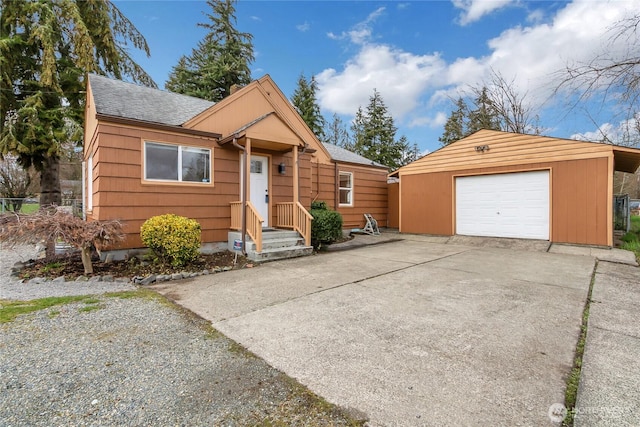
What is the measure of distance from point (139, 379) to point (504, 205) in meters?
10.2

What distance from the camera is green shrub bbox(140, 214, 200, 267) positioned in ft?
19.1

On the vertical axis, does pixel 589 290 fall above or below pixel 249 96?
below

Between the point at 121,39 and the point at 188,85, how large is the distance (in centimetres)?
941

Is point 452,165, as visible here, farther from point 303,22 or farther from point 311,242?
point 303,22

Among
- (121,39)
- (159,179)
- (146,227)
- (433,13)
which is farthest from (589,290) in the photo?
(121,39)

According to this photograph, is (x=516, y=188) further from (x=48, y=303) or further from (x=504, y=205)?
(x=48, y=303)

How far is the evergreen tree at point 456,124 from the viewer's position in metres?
20.6

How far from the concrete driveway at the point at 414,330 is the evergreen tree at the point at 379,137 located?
69.8ft

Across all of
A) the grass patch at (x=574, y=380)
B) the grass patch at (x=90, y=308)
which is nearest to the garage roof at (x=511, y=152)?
the grass patch at (x=574, y=380)

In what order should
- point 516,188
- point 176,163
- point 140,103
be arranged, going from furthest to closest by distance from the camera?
point 516,188, point 140,103, point 176,163

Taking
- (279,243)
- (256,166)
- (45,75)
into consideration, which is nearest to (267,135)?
(256,166)

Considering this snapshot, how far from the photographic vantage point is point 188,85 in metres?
22.4

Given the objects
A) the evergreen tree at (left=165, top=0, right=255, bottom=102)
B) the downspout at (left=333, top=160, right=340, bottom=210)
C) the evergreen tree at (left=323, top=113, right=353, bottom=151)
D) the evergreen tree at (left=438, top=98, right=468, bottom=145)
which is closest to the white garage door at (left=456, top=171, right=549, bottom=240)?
the downspout at (left=333, top=160, right=340, bottom=210)

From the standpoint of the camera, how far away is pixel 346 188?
12.1 m
